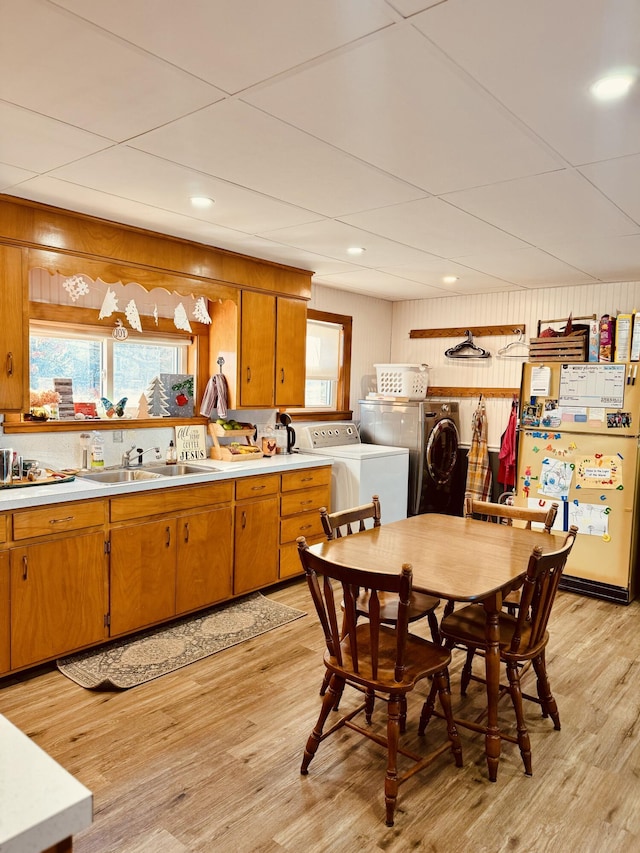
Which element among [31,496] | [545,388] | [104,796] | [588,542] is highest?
[545,388]

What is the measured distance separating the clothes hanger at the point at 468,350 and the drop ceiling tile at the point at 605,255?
1.26 m

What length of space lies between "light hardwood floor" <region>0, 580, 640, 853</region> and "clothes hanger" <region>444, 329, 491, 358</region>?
10.1 feet

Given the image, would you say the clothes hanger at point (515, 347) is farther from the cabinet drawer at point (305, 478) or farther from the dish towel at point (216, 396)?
the dish towel at point (216, 396)

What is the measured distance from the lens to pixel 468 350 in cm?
575

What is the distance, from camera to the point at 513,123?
81.2 inches

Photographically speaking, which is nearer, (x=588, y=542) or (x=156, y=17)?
(x=156, y=17)

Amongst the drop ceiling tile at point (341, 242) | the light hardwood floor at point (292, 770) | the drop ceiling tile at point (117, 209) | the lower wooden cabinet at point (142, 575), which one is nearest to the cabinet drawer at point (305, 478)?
the lower wooden cabinet at point (142, 575)

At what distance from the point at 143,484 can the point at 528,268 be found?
313 cm

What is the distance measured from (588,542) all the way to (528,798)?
2542mm

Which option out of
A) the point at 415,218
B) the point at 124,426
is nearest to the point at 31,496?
the point at 124,426

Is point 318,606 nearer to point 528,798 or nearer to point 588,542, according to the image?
point 528,798

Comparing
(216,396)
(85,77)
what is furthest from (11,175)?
(216,396)

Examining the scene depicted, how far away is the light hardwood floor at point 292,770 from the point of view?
2020mm

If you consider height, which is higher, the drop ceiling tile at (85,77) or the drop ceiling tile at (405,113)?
the drop ceiling tile at (405,113)
